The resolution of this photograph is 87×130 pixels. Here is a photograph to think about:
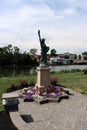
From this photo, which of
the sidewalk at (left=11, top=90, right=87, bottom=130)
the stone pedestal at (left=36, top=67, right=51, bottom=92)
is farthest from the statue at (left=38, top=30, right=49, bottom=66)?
the sidewalk at (left=11, top=90, right=87, bottom=130)

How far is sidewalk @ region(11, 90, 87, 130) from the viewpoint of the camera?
8992 millimetres

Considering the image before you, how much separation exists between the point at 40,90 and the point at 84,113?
16.6 ft

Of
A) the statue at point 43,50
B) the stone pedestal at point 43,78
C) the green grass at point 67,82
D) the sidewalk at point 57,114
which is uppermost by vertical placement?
the statue at point 43,50

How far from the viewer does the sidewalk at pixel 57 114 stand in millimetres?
8992

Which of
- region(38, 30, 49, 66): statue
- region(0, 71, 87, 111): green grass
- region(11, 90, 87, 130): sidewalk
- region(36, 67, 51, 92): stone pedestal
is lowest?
region(11, 90, 87, 130): sidewalk

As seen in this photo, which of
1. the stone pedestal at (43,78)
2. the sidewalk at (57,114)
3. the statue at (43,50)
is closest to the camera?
the sidewalk at (57,114)

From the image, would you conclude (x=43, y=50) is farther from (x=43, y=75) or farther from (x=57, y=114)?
(x=57, y=114)

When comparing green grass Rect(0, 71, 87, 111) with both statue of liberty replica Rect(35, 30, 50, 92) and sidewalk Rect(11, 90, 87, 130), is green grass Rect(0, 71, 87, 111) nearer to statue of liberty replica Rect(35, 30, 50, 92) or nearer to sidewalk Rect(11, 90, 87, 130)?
statue of liberty replica Rect(35, 30, 50, 92)

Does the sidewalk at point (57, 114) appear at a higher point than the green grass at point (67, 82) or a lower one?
lower

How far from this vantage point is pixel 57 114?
11.1m

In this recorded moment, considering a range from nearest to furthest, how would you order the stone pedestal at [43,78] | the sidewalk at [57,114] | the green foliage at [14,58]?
the sidewalk at [57,114] < the stone pedestal at [43,78] < the green foliage at [14,58]

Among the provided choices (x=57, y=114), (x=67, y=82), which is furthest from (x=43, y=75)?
(x=67, y=82)

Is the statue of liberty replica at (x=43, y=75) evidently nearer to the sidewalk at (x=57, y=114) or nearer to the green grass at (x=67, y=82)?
the sidewalk at (x=57, y=114)

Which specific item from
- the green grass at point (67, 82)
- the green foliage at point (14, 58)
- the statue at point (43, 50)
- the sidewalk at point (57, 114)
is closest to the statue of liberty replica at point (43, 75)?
the statue at point (43, 50)
